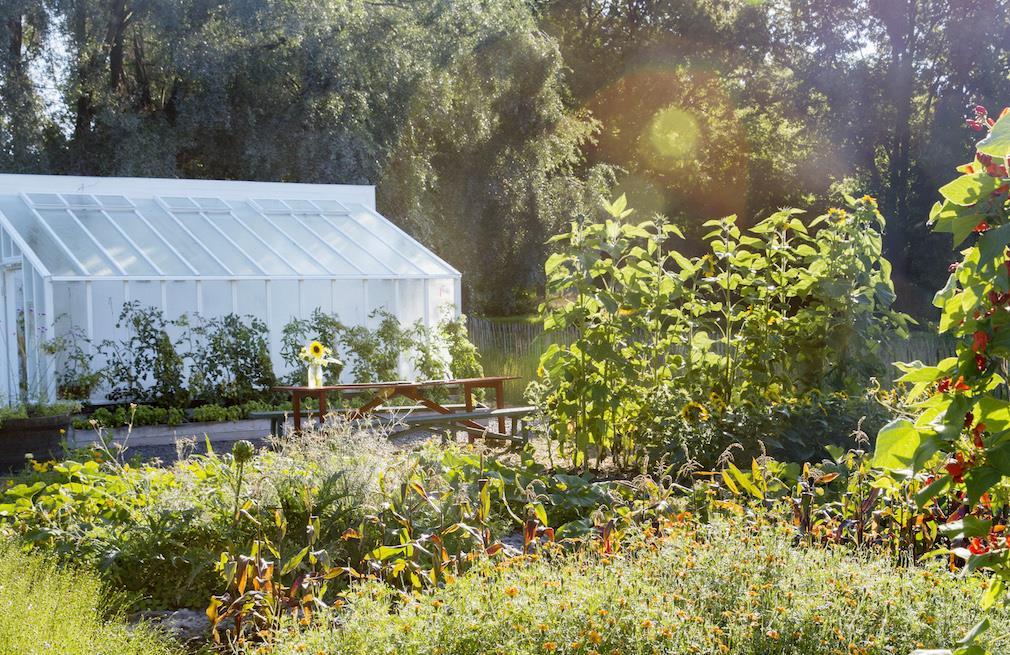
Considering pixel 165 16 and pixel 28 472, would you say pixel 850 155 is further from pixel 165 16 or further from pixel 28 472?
pixel 28 472

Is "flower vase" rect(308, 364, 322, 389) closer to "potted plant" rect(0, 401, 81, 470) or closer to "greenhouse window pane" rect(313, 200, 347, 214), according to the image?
"potted plant" rect(0, 401, 81, 470)

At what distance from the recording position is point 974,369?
60.9 inches

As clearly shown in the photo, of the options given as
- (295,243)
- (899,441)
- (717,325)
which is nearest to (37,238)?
(295,243)

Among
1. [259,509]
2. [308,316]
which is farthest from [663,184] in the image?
[259,509]

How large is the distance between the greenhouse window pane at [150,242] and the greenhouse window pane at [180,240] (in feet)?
0.19

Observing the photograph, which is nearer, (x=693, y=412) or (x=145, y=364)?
(x=693, y=412)

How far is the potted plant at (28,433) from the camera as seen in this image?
737 cm

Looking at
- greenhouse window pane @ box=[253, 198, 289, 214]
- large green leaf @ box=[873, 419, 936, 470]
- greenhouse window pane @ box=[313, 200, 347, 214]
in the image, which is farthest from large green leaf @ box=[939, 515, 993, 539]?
greenhouse window pane @ box=[313, 200, 347, 214]

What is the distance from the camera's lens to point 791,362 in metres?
6.05

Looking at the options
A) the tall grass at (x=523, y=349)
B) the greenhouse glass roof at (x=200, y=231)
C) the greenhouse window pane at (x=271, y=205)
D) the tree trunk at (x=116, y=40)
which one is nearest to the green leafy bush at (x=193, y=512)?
the tall grass at (x=523, y=349)

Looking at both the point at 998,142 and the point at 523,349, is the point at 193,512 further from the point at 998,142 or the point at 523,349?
the point at 523,349

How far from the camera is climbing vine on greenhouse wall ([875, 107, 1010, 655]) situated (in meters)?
1.52

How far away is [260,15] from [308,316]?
22.3ft

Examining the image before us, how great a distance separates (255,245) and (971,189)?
456 inches
